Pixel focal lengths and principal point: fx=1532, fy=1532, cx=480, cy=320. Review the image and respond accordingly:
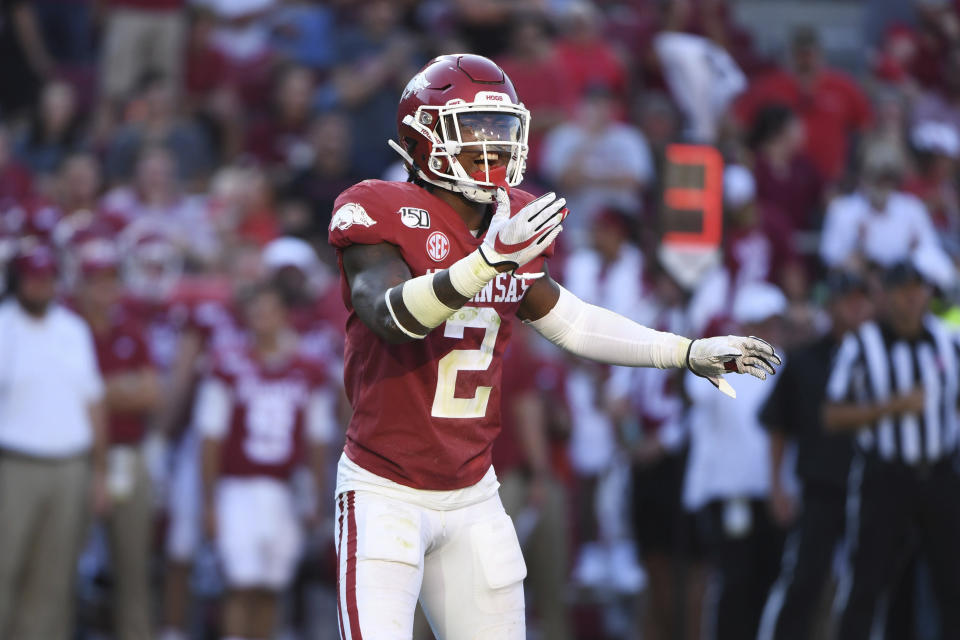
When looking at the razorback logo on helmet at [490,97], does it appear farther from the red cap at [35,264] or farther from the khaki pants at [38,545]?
the khaki pants at [38,545]

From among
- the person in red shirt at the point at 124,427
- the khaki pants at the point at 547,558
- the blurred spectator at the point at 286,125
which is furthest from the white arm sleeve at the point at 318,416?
the blurred spectator at the point at 286,125

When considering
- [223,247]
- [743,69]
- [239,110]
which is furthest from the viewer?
[743,69]

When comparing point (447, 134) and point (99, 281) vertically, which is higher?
point (447, 134)

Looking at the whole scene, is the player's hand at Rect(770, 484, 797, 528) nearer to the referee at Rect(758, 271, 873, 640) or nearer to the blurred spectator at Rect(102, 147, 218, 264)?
the referee at Rect(758, 271, 873, 640)

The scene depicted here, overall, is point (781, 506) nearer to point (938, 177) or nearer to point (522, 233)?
point (938, 177)

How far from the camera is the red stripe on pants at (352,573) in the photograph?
3.85 meters

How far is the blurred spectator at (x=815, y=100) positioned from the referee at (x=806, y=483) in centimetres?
404

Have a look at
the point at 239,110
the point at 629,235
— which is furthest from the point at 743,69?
the point at 239,110

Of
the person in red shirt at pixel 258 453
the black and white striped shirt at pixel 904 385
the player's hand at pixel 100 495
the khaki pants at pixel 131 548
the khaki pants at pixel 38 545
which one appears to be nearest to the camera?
the black and white striped shirt at pixel 904 385

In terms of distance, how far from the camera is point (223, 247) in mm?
9555

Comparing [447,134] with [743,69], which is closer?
[447,134]

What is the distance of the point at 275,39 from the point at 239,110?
90 centimetres

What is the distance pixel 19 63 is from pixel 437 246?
28.7 feet

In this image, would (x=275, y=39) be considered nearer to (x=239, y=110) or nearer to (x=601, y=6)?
(x=239, y=110)
